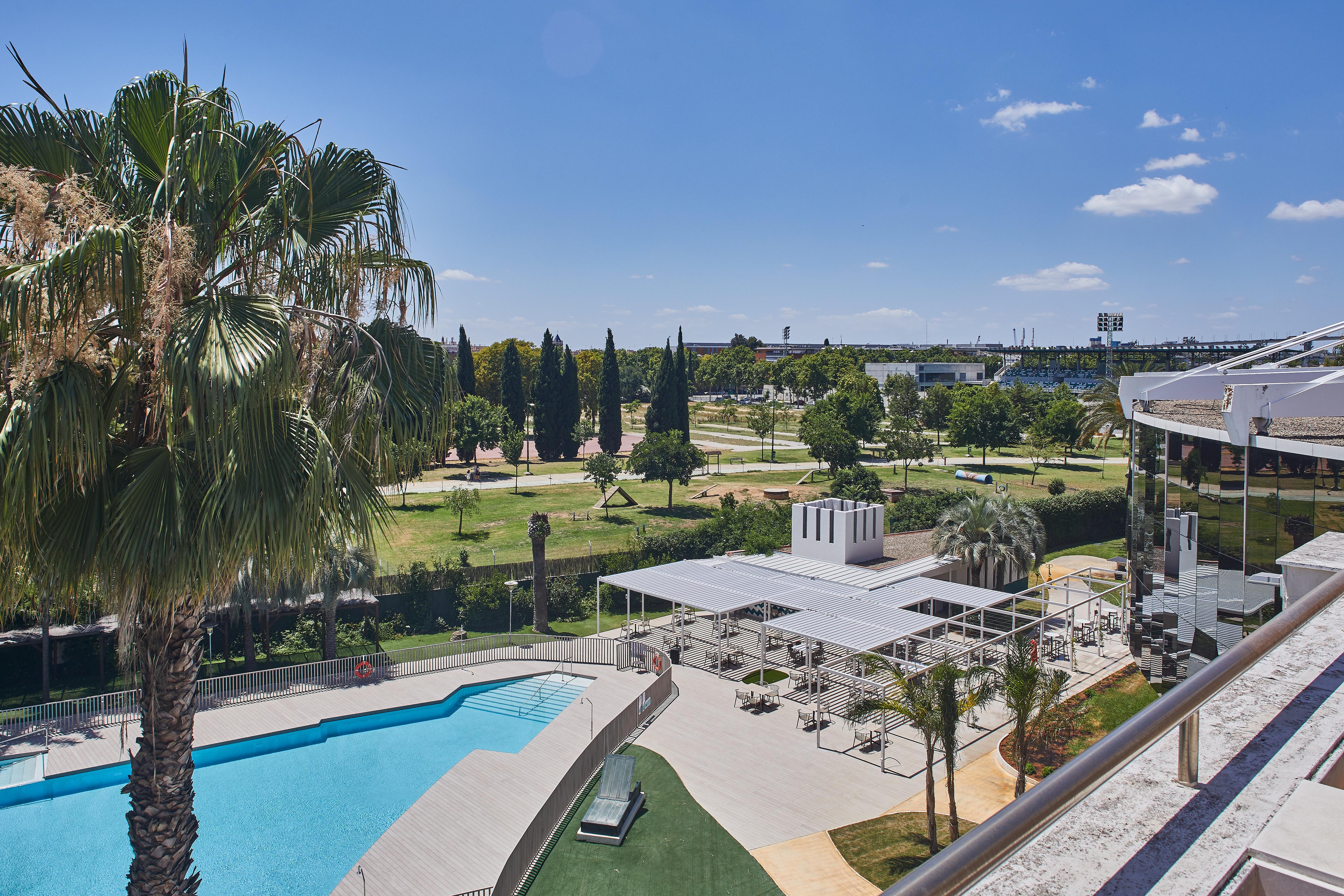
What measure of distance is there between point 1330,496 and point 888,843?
8185mm

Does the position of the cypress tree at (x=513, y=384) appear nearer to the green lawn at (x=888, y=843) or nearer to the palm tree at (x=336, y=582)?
the palm tree at (x=336, y=582)

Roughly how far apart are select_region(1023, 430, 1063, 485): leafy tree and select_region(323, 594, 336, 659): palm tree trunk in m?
43.7

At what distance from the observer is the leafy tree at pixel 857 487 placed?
3944 centimetres

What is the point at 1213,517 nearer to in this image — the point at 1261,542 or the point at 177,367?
the point at 1261,542

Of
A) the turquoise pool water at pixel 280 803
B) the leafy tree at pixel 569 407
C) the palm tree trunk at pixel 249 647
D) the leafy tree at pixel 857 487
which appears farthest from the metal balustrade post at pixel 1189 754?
the leafy tree at pixel 569 407

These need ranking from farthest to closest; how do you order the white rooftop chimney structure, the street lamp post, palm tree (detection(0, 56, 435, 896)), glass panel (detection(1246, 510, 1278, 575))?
the white rooftop chimney structure, the street lamp post, glass panel (detection(1246, 510, 1278, 575)), palm tree (detection(0, 56, 435, 896))

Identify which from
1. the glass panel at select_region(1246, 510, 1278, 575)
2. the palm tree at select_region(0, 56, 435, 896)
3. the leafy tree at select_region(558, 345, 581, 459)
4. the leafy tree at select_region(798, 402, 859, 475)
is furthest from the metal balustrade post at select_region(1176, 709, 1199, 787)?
the leafy tree at select_region(558, 345, 581, 459)

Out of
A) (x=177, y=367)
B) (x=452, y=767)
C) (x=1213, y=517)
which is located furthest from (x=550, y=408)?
(x=177, y=367)

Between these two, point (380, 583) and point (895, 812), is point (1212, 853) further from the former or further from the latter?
point (380, 583)

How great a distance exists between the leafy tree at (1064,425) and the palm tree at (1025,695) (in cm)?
4677

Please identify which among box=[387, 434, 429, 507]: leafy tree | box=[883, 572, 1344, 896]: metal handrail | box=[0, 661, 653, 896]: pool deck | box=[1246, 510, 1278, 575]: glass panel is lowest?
box=[0, 661, 653, 896]: pool deck

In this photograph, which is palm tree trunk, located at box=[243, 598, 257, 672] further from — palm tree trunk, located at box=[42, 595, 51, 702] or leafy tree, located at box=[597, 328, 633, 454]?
leafy tree, located at box=[597, 328, 633, 454]

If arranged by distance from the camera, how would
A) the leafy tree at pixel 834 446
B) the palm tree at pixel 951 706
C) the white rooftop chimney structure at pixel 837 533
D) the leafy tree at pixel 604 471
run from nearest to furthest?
the palm tree at pixel 951 706, the white rooftop chimney structure at pixel 837 533, the leafy tree at pixel 604 471, the leafy tree at pixel 834 446

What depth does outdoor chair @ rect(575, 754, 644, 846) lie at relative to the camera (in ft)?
46.0
